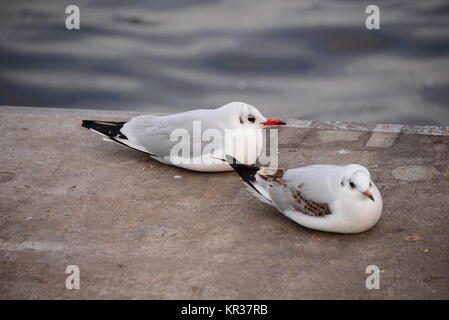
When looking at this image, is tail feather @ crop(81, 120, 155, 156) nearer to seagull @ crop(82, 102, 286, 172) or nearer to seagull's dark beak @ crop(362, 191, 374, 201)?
seagull @ crop(82, 102, 286, 172)

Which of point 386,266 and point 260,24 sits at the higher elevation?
point 260,24

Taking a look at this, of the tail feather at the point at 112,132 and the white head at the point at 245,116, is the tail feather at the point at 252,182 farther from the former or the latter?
the tail feather at the point at 112,132

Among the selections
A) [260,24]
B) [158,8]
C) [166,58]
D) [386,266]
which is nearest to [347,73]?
[260,24]

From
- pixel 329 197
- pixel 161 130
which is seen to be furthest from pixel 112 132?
pixel 329 197

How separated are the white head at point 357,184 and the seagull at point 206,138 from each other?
0.94 m

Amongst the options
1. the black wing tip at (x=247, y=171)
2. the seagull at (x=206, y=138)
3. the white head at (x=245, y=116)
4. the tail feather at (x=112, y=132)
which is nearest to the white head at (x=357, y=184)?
the black wing tip at (x=247, y=171)

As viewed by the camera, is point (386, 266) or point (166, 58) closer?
point (386, 266)

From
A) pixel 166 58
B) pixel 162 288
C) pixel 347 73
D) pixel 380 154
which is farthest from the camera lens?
pixel 166 58

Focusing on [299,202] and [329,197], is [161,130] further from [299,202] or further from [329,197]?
[329,197]

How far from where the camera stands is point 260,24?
34.1ft
